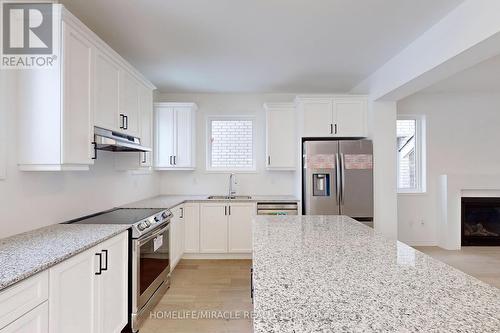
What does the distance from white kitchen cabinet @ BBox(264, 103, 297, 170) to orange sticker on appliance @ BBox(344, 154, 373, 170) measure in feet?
2.89

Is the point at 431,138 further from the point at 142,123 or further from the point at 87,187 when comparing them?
the point at 87,187

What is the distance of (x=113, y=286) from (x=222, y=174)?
9.34ft

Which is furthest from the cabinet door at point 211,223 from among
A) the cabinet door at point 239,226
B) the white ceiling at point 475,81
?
the white ceiling at point 475,81

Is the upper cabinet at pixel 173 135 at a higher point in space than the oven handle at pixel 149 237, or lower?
higher

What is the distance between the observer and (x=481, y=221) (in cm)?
469

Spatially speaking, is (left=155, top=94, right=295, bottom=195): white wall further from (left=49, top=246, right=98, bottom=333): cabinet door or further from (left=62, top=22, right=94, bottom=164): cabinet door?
(left=49, top=246, right=98, bottom=333): cabinet door

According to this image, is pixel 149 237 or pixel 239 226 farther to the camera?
pixel 239 226

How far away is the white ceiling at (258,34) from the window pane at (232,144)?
3.24 feet

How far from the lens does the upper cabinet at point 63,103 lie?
1.79m

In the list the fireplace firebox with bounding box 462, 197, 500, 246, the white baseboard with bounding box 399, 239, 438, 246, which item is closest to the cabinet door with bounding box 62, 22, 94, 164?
the white baseboard with bounding box 399, 239, 438, 246

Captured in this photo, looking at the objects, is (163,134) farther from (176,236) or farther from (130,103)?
(176,236)

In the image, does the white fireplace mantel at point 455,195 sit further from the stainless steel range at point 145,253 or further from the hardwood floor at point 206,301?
the stainless steel range at point 145,253

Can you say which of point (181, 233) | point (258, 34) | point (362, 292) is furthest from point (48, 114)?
point (181, 233)

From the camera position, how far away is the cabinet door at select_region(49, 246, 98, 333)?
139cm
